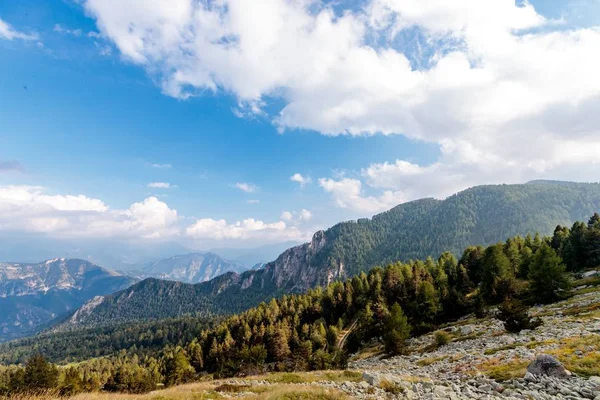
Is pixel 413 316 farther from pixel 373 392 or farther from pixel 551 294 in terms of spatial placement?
pixel 373 392

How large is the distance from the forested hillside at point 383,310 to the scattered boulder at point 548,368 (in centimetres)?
2476

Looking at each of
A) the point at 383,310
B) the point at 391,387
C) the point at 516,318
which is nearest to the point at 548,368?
the point at 391,387

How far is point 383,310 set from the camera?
85562 millimetres

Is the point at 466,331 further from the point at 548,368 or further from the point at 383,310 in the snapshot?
the point at 548,368

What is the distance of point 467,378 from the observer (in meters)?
21.0

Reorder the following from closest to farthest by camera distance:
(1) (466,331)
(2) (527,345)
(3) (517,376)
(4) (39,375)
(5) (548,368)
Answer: (5) (548,368) < (3) (517,376) < (2) (527,345) < (1) (466,331) < (4) (39,375)

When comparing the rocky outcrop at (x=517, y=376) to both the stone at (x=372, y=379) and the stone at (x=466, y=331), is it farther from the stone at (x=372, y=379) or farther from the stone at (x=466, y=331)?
the stone at (x=466, y=331)

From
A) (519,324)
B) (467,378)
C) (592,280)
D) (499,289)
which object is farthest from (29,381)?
(592,280)

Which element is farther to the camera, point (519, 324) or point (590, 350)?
point (519, 324)

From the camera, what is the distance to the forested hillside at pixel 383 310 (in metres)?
61.7

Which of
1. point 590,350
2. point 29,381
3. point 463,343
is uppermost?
point 590,350

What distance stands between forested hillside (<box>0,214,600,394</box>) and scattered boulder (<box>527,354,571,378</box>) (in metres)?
24.8

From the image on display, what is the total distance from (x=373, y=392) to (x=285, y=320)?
100612mm

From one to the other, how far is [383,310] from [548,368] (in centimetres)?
7247
